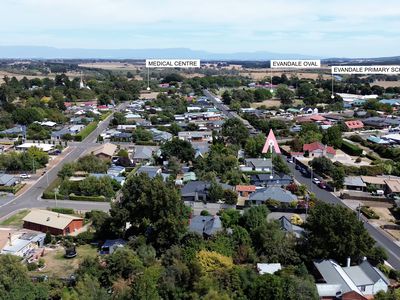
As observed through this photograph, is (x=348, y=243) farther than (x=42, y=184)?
No

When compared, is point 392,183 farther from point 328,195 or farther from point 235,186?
point 235,186

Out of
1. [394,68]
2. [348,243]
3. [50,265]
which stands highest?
[394,68]

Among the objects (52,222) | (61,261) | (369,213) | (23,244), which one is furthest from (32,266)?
(369,213)

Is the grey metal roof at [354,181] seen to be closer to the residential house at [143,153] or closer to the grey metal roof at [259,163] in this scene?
the grey metal roof at [259,163]

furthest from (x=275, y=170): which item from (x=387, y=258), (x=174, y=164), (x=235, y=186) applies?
(x=387, y=258)

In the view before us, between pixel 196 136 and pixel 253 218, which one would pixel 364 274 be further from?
pixel 196 136

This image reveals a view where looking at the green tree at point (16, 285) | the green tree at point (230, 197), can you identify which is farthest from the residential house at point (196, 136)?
the green tree at point (16, 285)

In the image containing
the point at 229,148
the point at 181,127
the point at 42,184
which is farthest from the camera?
the point at 181,127
